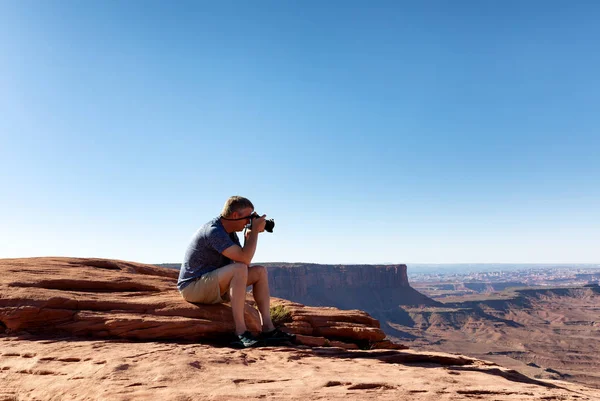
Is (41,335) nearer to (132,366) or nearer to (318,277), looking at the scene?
(132,366)

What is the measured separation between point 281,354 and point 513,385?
113 inches

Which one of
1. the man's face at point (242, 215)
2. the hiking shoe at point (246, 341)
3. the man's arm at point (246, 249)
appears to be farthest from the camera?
the man's face at point (242, 215)

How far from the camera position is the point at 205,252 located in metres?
6.59

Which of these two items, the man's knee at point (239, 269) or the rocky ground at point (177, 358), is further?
the man's knee at point (239, 269)

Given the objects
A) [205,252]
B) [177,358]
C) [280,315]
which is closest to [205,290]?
[205,252]

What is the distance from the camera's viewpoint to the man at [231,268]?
6.09 m

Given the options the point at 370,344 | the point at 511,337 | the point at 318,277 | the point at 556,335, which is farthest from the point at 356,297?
the point at 370,344

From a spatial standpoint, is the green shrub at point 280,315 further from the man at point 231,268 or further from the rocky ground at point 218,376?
the rocky ground at point 218,376

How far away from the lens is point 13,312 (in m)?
6.40

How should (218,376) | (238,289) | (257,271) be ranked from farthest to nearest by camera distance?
(257,271), (238,289), (218,376)

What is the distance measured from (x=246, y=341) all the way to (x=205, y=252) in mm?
1571

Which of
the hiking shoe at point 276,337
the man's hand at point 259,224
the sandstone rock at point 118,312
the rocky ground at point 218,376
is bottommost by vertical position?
the rocky ground at point 218,376

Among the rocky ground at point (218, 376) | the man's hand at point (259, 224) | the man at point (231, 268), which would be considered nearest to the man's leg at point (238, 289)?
the man at point (231, 268)

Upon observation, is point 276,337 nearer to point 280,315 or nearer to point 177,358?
point 177,358
